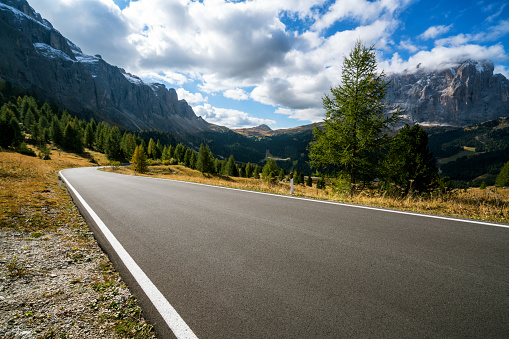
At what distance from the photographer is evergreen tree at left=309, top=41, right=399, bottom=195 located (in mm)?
11438

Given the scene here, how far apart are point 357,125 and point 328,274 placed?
1084 centimetres

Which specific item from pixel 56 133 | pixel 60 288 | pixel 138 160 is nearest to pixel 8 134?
pixel 56 133

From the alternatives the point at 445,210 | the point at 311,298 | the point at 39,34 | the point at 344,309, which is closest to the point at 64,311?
the point at 311,298

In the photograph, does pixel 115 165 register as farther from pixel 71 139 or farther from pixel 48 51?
pixel 48 51

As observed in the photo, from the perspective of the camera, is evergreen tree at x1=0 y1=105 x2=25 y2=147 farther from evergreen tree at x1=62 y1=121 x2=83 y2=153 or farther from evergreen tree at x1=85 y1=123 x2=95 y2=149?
evergreen tree at x1=85 y1=123 x2=95 y2=149

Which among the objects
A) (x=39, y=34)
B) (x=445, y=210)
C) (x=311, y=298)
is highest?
(x=39, y=34)

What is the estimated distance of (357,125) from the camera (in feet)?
38.7

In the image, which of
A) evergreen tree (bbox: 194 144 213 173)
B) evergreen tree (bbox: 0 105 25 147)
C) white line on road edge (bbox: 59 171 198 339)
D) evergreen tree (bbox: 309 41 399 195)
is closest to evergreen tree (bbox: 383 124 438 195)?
evergreen tree (bbox: 309 41 399 195)

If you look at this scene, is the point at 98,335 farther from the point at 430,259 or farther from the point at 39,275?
the point at 430,259

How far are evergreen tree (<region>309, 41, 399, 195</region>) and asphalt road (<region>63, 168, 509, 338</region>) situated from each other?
21.7ft

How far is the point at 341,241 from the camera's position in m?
3.97

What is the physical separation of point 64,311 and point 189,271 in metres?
1.46

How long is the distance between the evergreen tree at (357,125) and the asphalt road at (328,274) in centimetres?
663

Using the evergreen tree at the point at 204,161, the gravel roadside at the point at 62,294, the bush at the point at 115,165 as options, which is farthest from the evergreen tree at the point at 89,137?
the gravel roadside at the point at 62,294
